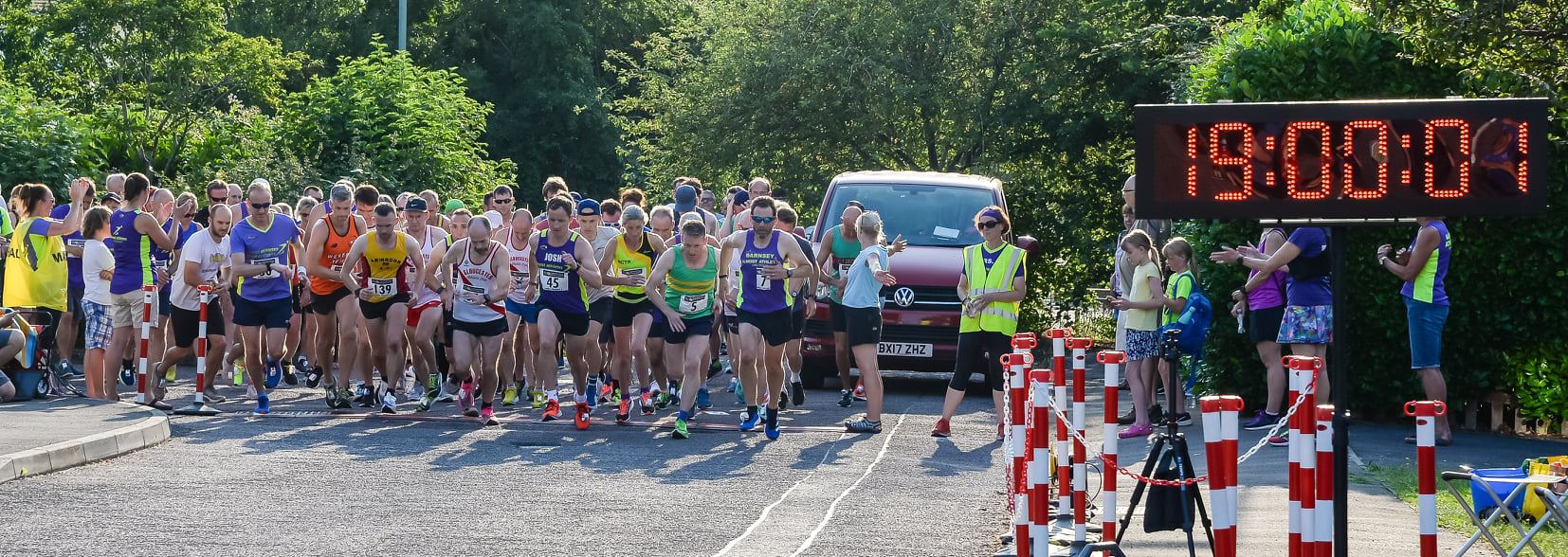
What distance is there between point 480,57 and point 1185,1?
3597 centimetres

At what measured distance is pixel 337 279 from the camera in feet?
46.8

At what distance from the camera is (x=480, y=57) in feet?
189

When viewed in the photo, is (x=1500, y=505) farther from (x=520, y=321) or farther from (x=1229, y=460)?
(x=520, y=321)

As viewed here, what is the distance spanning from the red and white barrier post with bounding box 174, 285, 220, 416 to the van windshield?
5981 mm

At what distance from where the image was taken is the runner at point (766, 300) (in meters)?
13.4

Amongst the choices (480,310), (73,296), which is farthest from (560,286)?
(73,296)

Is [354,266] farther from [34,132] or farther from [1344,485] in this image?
[34,132]

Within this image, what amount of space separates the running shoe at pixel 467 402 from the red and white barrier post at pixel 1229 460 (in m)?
8.97

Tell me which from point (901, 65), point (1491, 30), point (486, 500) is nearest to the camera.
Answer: point (486, 500)

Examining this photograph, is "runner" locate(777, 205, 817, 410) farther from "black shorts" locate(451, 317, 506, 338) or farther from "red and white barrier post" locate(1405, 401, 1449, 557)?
"red and white barrier post" locate(1405, 401, 1449, 557)

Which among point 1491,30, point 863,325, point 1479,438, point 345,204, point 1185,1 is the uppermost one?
point 1185,1

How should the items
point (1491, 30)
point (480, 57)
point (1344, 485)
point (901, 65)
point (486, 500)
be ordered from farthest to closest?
point (480, 57) → point (901, 65) → point (1491, 30) → point (486, 500) → point (1344, 485)

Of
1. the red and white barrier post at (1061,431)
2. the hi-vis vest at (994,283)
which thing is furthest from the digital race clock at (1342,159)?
the hi-vis vest at (994,283)

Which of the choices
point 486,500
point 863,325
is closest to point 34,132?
point 863,325
